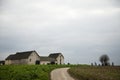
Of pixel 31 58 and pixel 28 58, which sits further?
pixel 31 58

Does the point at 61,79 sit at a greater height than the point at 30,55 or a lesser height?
lesser

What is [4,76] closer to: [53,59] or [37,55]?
[37,55]

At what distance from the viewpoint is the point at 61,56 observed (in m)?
122

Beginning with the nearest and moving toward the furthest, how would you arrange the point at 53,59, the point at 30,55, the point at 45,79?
the point at 45,79
the point at 30,55
the point at 53,59

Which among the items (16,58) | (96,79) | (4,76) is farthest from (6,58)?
(96,79)

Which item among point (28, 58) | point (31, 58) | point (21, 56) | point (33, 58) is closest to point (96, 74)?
point (28, 58)

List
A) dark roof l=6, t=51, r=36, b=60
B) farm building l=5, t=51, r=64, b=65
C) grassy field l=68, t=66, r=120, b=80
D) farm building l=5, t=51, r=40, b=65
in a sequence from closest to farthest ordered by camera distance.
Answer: grassy field l=68, t=66, r=120, b=80
farm building l=5, t=51, r=40, b=65
farm building l=5, t=51, r=64, b=65
dark roof l=6, t=51, r=36, b=60

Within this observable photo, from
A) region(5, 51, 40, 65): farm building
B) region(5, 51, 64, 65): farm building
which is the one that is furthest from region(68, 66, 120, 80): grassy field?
region(5, 51, 64, 65): farm building

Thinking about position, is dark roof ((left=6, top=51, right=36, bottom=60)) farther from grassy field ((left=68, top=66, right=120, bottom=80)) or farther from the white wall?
grassy field ((left=68, top=66, right=120, bottom=80))

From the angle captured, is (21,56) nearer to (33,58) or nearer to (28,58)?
(28,58)

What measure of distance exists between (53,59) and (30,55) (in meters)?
20.4

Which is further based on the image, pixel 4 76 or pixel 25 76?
pixel 4 76

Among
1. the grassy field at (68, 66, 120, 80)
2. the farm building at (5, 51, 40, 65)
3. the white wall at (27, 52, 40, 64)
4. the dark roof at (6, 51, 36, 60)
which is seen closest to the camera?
the grassy field at (68, 66, 120, 80)

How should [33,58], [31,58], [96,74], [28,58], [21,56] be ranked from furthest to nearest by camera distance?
[21,56] < [33,58] < [31,58] < [28,58] < [96,74]
